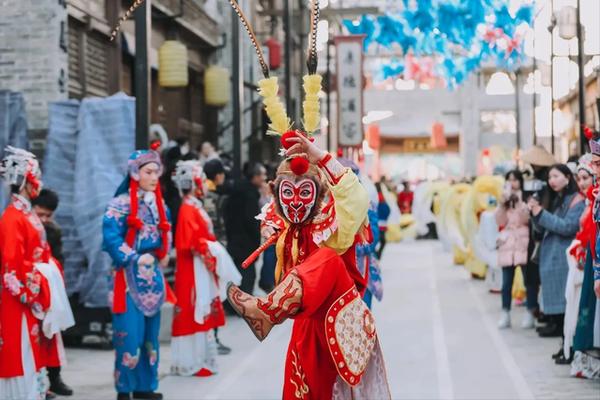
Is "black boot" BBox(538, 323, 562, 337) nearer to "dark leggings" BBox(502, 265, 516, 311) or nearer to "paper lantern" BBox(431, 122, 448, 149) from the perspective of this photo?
"dark leggings" BBox(502, 265, 516, 311)

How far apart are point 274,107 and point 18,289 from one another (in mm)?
3319

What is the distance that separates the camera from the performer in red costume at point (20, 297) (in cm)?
839

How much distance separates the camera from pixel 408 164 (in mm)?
57906

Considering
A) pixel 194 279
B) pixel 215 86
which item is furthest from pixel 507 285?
pixel 215 86

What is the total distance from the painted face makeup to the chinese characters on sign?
20392 millimetres

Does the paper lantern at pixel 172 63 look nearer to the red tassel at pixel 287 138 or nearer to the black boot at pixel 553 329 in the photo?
the black boot at pixel 553 329

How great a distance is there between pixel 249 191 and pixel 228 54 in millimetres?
10857

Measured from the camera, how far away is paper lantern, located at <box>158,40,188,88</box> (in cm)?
1931

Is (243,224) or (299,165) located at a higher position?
(299,165)

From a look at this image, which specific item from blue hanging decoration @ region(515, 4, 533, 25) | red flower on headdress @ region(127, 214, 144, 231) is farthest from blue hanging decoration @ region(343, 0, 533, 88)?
red flower on headdress @ region(127, 214, 144, 231)

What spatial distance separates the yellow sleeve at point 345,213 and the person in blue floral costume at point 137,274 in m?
3.56

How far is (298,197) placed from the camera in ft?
19.8

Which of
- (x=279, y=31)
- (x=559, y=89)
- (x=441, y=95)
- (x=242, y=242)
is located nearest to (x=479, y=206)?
(x=242, y=242)

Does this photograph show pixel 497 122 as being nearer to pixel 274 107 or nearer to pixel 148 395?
pixel 148 395
